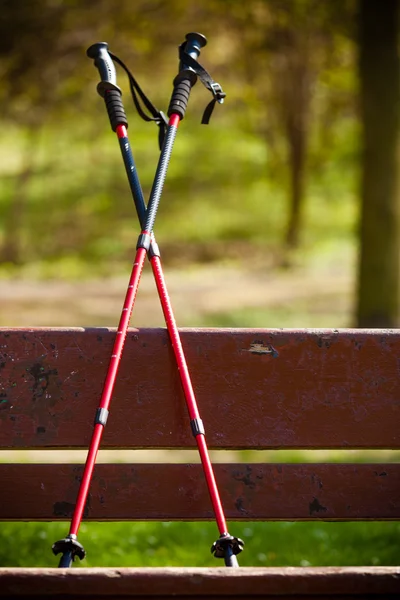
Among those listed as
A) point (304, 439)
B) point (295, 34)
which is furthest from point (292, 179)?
point (304, 439)

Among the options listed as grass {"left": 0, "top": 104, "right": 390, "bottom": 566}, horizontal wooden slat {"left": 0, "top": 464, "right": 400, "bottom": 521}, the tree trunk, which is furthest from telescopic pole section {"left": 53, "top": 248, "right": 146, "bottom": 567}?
grass {"left": 0, "top": 104, "right": 390, "bottom": 566}

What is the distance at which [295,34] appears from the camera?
13109 millimetres

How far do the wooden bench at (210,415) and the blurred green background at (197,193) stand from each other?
1144 mm

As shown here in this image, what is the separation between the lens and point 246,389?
289 centimetres

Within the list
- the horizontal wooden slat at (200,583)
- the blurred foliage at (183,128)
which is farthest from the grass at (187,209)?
the horizontal wooden slat at (200,583)

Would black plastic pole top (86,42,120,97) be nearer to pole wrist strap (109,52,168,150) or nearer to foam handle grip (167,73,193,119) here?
pole wrist strap (109,52,168,150)

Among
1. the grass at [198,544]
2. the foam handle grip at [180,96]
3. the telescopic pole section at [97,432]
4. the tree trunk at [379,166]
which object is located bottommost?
the telescopic pole section at [97,432]

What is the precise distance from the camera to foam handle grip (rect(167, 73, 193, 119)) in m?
3.00

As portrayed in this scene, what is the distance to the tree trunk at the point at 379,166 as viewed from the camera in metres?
8.12

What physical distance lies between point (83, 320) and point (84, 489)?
8.41 meters

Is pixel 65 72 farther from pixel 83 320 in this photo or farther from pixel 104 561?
pixel 104 561

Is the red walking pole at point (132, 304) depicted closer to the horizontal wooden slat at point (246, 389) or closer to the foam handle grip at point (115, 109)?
the foam handle grip at point (115, 109)

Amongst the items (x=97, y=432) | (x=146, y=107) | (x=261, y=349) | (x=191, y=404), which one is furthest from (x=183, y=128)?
(x=97, y=432)

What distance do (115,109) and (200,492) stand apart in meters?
1.26
